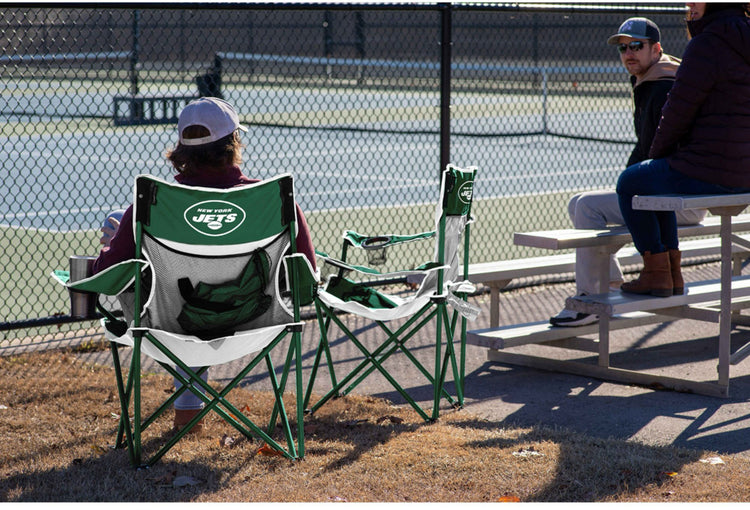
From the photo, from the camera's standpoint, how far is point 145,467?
4.49m

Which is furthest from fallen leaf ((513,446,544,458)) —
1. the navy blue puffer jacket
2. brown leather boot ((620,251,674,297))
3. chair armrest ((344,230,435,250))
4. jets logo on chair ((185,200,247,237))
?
the navy blue puffer jacket

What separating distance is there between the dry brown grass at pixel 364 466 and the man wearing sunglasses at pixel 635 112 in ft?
5.14

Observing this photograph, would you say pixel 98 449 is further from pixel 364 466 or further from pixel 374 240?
pixel 374 240

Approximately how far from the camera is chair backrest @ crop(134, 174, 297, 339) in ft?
14.3

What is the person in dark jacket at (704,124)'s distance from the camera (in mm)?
5598

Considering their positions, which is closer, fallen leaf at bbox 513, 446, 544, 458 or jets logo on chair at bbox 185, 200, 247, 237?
jets logo on chair at bbox 185, 200, 247, 237

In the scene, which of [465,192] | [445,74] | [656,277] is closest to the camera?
[465,192]

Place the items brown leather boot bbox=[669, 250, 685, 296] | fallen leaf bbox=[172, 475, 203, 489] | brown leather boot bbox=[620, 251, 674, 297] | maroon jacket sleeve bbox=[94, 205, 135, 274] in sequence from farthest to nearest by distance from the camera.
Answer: brown leather boot bbox=[669, 250, 685, 296] < brown leather boot bbox=[620, 251, 674, 297] < maroon jacket sleeve bbox=[94, 205, 135, 274] < fallen leaf bbox=[172, 475, 203, 489]

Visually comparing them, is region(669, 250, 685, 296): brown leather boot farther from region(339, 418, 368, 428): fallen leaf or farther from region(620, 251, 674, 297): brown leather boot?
region(339, 418, 368, 428): fallen leaf

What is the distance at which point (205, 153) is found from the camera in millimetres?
4703

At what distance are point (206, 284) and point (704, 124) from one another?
289 centimetres

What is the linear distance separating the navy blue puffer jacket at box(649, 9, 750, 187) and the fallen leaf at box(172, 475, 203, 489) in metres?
3.13

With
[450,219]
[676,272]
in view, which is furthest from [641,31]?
[450,219]

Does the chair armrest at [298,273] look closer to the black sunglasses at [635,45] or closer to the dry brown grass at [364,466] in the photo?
the dry brown grass at [364,466]
